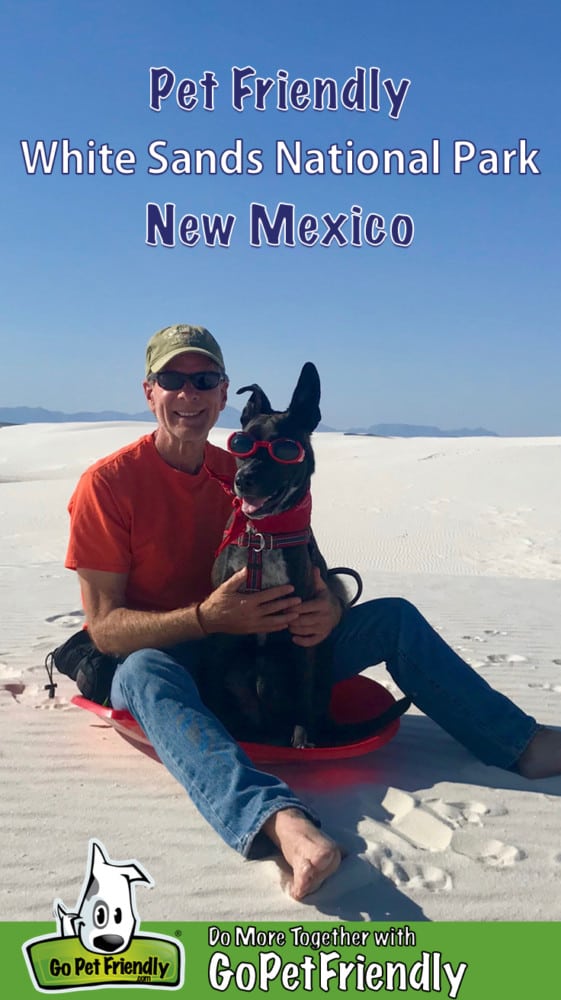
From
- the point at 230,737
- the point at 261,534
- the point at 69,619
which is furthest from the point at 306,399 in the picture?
the point at 69,619

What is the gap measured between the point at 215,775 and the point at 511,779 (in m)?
1.21

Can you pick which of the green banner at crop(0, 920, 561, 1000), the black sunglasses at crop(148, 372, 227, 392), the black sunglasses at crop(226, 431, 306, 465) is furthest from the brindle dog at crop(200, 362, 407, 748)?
the green banner at crop(0, 920, 561, 1000)

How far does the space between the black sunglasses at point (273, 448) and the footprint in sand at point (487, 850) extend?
1343mm

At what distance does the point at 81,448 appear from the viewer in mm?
33875

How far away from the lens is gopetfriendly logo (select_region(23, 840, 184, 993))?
7.21 feet

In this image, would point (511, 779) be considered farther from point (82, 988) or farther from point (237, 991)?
point (82, 988)

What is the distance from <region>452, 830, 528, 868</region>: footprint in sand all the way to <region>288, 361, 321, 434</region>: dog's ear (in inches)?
58.4

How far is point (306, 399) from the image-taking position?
3.14 meters

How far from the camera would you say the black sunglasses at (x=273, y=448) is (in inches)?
119

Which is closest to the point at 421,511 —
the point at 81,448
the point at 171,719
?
the point at 171,719

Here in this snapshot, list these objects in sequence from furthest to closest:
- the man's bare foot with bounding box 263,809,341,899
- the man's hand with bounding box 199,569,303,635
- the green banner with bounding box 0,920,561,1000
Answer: the man's hand with bounding box 199,569,303,635
the man's bare foot with bounding box 263,809,341,899
the green banner with bounding box 0,920,561,1000

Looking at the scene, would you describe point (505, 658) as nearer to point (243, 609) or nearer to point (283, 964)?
point (243, 609)

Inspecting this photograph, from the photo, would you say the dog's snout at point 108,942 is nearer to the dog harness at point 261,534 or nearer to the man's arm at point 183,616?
the man's arm at point 183,616

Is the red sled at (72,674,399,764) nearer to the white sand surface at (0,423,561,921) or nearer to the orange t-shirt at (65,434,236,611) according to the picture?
the white sand surface at (0,423,561,921)
